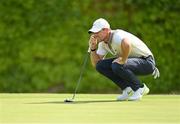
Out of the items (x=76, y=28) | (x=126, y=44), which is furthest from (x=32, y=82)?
(x=126, y=44)

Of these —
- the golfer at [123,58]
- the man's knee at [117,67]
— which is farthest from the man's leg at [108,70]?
the man's knee at [117,67]

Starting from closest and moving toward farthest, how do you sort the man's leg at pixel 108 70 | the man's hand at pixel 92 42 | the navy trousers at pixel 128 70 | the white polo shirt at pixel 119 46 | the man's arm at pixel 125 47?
the man's arm at pixel 125 47 → the white polo shirt at pixel 119 46 → the navy trousers at pixel 128 70 → the man's hand at pixel 92 42 → the man's leg at pixel 108 70

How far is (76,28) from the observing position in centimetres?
A: 1091

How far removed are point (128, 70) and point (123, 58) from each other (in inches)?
9.5

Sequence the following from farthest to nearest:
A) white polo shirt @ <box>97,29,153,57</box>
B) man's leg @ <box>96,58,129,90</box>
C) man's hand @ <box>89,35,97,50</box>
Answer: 1. man's leg @ <box>96,58,129,90</box>
2. man's hand @ <box>89,35,97,50</box>
3. white polo shirt @ <box>97,29,153,57</box>

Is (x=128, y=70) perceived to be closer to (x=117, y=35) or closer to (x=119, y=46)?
(x=119, y=46)

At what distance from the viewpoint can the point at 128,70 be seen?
286 inches

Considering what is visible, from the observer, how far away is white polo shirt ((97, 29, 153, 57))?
7098 mm

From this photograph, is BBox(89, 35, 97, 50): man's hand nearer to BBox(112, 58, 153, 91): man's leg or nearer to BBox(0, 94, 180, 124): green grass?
BBox(112, 58, 153, 91): man's leg

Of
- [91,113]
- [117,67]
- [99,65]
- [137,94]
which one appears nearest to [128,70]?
[117,67]

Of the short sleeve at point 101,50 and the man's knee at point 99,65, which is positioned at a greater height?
the short sleeve at point 101,50

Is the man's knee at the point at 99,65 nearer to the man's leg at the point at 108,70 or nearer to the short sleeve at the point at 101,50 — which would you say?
the man's leg at the point at 108,70

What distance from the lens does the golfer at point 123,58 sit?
7086 mm

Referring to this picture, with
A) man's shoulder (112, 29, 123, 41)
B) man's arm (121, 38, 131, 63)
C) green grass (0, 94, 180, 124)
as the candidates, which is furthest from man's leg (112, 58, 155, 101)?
green grass (0, 94, 180, 124)
